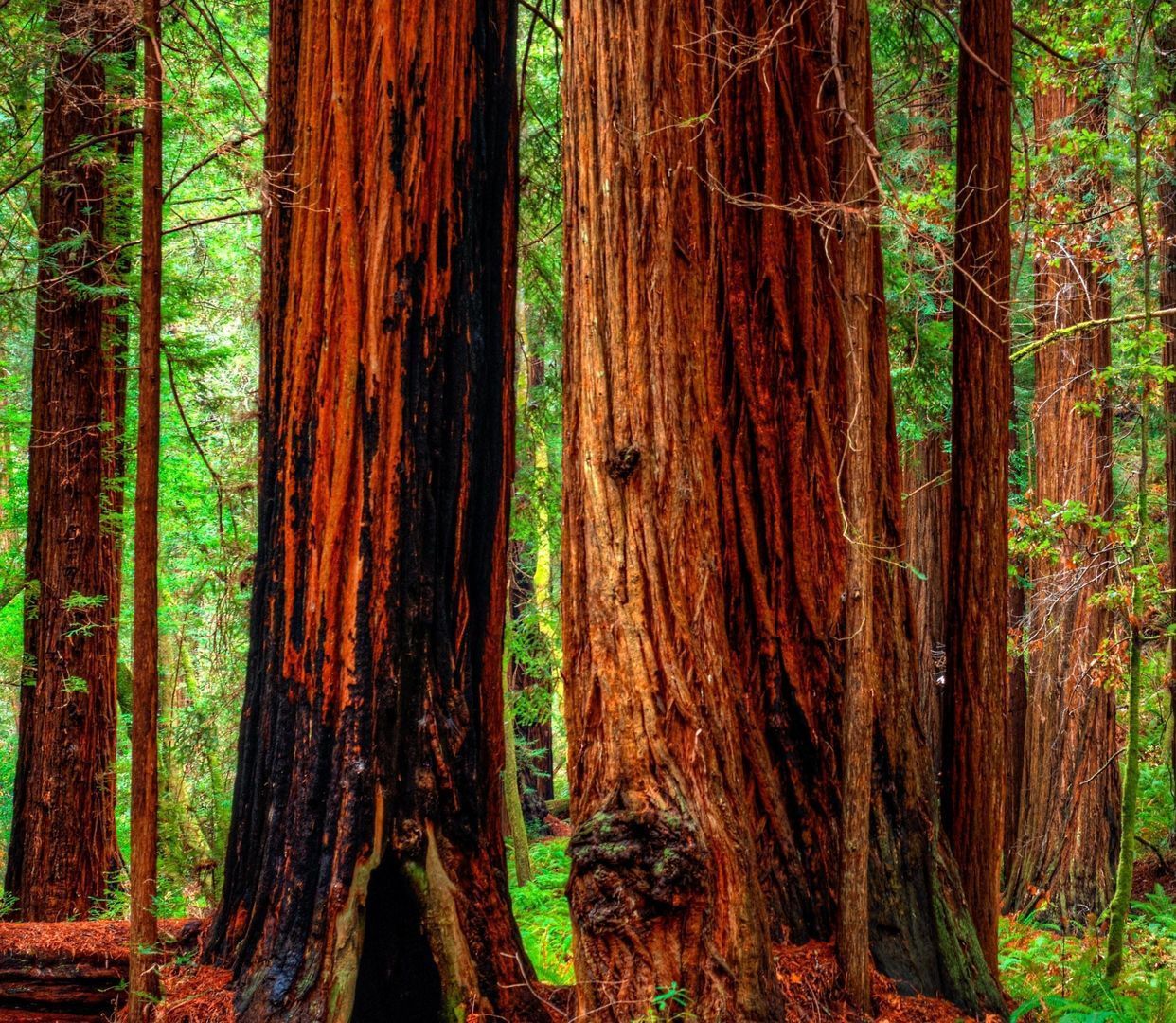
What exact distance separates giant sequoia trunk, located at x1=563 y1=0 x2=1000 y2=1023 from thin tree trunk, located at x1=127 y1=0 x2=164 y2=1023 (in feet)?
5.48

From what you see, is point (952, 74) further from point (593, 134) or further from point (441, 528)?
point (441, 528)

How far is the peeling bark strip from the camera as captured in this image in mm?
3959

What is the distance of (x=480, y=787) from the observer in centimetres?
434

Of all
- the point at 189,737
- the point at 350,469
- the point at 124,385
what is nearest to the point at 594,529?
the point at 350,469

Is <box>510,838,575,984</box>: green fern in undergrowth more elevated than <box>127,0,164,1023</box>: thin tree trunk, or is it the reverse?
<box>127,0,164,1023</box>: thin tree trunk

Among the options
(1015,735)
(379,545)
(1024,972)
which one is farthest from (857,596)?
(1015,735)

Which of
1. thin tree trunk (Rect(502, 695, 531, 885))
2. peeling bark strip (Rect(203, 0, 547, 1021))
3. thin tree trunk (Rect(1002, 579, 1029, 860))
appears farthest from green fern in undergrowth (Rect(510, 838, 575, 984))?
thin tree trunk (Rect(1002, 579, 1029, 860))

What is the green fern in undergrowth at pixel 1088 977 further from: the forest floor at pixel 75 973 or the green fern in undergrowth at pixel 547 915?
the forest floor at pixel 75 973

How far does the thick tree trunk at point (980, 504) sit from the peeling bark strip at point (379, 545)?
2.40m

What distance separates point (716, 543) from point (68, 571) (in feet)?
19.8

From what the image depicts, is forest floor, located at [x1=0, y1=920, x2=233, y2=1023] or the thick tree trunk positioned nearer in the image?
forest floor, located at [x1=0, y1=920, x2=233, y2=1023]

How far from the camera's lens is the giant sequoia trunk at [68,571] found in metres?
7.77

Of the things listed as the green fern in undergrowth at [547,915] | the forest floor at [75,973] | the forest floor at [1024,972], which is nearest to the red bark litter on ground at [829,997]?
the forest floor at [1024,972]

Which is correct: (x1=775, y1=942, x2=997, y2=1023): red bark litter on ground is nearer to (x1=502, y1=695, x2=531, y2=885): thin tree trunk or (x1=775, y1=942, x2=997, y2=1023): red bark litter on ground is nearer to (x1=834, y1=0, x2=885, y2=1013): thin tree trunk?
(x1=834, y1=0, x2=885, y2=1013): thin tree trunk
